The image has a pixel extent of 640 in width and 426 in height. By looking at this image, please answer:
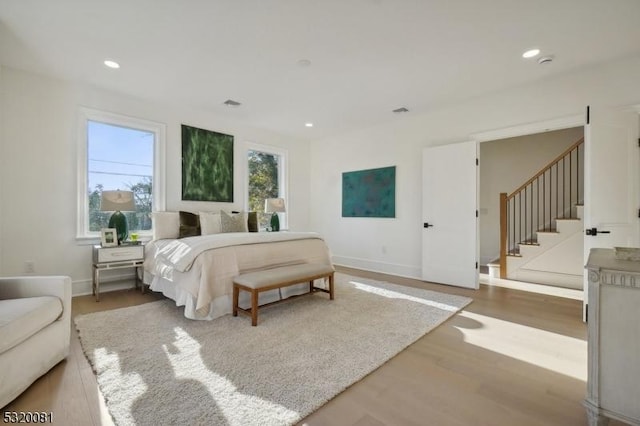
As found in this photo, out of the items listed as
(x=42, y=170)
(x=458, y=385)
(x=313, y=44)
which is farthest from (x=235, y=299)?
(x=42, y=170)

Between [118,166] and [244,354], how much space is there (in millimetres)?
3307

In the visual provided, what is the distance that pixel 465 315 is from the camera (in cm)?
300

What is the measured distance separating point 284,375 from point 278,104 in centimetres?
356

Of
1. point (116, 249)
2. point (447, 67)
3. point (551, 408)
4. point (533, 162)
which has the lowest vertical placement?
point (551, 408)

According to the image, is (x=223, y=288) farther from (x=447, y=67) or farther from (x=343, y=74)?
(x=447, y=67)

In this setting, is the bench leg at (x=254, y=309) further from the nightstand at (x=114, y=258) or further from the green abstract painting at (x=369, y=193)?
the green abstract painting at (x=369, y=193)

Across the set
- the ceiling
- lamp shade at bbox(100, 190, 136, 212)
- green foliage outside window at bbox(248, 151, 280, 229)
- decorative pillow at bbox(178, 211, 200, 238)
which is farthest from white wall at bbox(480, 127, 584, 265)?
lamp shade at bbox(100, 190, 136, 212)

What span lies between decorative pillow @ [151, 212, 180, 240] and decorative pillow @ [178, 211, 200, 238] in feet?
0.19

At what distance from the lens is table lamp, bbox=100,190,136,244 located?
11.3ft

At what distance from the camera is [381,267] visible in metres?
5.14

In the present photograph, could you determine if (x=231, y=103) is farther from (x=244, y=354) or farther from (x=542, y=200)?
(x=542, y=200)

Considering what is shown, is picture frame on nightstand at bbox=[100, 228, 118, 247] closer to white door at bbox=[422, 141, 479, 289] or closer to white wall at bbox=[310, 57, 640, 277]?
white wall at bbox=[310, 57, 640, 277]

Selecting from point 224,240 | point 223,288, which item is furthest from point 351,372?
point 224,240

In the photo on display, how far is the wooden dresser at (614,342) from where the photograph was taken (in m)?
1.26
